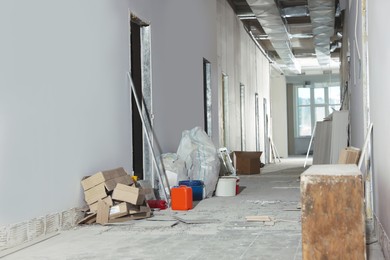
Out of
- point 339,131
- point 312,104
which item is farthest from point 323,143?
point 312,104

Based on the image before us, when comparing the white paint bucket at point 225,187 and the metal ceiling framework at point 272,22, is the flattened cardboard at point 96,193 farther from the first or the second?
the metal ceiling framework at point 272,22

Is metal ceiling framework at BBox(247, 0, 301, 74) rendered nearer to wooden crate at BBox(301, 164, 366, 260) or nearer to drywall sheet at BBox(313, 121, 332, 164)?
drywall sheet at BBox(313, 121, 332, 164)

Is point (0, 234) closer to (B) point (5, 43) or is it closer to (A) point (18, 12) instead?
(B) point (5, 43)

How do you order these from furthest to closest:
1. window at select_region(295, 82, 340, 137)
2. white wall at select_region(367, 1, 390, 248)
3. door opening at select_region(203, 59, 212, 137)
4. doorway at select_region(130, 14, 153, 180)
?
window at select_region(295, 82, 340, 137) < door opening at select_region(203, 59, 212, 137) < doorway at select_region(130, 14, 153, 180) < white wall at select_region(367, 1, 390, 248)

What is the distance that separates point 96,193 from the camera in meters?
4.69

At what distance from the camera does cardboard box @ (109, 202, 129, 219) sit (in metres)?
4.74

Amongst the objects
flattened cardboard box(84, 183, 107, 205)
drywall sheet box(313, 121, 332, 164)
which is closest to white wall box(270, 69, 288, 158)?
drywall sheet box(313, 121, 332, 164)

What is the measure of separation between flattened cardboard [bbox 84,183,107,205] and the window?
18.2 meters

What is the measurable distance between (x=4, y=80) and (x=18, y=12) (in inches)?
20.4

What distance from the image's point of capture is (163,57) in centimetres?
715

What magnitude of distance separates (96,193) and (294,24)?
10849 mm

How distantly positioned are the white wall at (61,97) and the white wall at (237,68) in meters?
4.59

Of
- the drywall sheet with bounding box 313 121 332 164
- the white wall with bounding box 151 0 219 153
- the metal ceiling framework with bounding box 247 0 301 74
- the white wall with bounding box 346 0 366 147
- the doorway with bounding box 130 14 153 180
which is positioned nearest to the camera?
the white wall with bounding box 346 0 366 147

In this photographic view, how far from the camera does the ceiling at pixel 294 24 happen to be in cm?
1034
